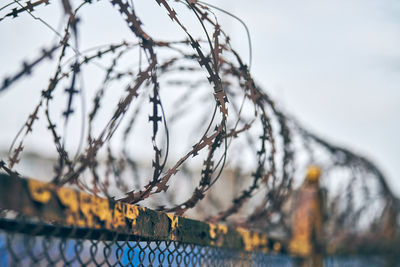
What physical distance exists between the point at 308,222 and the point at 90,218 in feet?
10.5

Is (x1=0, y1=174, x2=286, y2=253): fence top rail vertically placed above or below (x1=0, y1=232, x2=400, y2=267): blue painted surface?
above

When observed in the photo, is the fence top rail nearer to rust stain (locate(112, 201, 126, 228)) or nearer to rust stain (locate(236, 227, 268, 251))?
rust stain (locate(112, 201, 126, 228))

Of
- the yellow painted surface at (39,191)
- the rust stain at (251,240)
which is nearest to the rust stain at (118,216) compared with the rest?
the yellow painted surface at (39,191)

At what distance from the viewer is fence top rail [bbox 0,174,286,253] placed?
4.43ft

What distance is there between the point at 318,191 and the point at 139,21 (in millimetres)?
3177

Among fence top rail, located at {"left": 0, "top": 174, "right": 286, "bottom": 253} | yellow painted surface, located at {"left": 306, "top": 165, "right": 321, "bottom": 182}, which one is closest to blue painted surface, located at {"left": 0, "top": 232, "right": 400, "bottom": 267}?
fence top rail, located at {"left": 0, "top": 174, "right": 286, "bottom": 253}

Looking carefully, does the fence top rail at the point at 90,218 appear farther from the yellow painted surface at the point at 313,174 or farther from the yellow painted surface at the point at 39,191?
the yellow painted surface at the point at 313,174

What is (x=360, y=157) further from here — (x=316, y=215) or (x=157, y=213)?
(x=157, y=213)

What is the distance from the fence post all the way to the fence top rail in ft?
5.60

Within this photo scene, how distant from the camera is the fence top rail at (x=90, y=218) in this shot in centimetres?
135

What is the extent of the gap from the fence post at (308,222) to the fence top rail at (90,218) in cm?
171

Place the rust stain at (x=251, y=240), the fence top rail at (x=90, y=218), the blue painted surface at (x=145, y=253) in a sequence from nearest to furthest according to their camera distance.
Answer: the fence top rail at (x=90, y=218), the blue painted surface at (x=145, y=253), the rust stain at (x=251, y=240)

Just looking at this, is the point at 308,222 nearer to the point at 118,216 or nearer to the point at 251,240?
the point at 251,240

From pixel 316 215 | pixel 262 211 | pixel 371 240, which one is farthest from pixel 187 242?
pixel 371 240
